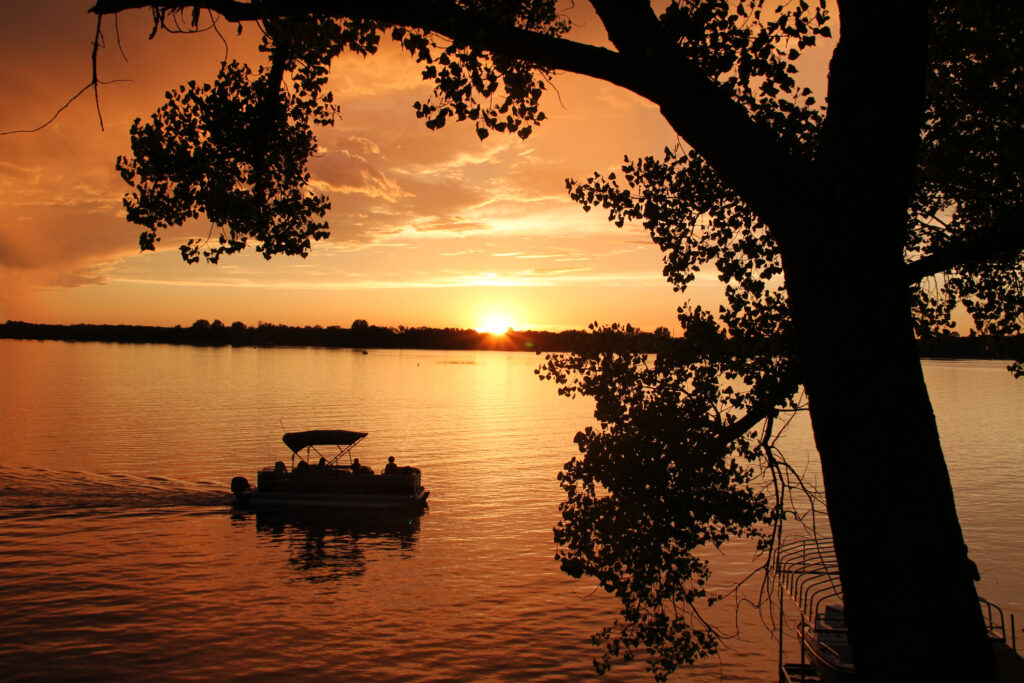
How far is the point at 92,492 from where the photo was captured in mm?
40688

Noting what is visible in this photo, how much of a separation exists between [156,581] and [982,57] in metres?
28.8

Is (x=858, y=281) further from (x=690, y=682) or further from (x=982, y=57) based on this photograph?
(x=690, y=682)

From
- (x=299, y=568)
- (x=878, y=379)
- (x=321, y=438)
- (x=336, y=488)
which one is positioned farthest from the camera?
(x=321, y=438)

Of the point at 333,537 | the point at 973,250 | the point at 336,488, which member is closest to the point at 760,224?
the point at 973,250

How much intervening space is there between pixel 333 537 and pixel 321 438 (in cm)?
715

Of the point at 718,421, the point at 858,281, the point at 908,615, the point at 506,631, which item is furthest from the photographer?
the point at 506,631

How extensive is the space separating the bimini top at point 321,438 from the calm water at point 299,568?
466cm

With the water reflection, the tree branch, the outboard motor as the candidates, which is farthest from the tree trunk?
the outboard motor

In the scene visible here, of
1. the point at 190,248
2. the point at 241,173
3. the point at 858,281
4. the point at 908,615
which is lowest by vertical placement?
the point at 908,615

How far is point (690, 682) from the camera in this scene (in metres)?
19.7

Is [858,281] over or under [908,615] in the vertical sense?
over

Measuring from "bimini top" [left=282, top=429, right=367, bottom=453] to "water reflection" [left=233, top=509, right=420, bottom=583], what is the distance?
378 cm

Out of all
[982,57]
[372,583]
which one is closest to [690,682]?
[372,583]

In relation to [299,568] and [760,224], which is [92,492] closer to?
[299,568]
